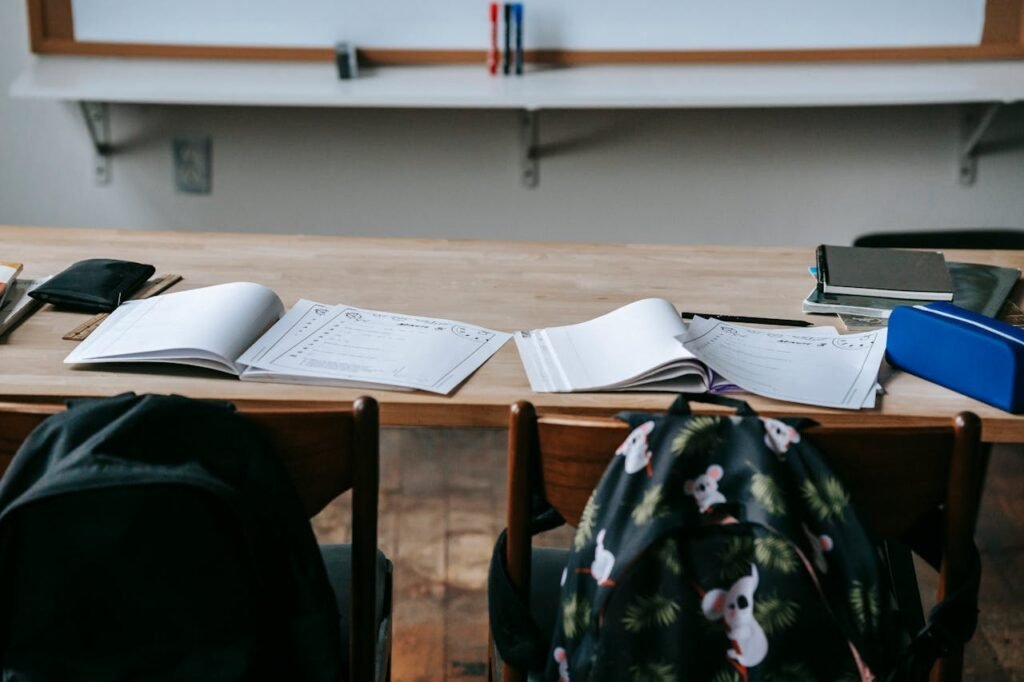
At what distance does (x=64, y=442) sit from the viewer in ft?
2.99

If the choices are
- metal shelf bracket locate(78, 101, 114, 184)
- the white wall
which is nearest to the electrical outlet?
the white wall

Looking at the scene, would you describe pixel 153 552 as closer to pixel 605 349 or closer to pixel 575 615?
pixel 575 615

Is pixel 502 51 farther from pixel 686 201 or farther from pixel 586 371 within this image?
pixel 586 371

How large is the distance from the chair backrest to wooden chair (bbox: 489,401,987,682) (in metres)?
1.41

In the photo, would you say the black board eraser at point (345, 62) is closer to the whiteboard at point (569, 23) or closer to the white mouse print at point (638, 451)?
the whiteboard at point (569, 23)

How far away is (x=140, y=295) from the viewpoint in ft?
4.90

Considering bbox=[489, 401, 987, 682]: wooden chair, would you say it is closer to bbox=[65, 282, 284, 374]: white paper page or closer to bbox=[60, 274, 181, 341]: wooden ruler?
bbox=[65, 282, 284, 374]: white paper page

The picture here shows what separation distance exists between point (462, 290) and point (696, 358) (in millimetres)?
465

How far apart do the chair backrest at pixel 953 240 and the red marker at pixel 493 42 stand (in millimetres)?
1067

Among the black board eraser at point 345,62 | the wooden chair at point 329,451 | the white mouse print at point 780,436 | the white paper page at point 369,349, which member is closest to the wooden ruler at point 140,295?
the white paper page at point 369,349

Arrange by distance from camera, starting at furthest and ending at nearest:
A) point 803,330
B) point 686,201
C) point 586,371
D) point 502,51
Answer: point 686,201
point 502,51
point 803,330
point 586,371

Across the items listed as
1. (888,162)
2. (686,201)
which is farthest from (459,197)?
(888,162)

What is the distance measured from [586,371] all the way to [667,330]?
12 cm

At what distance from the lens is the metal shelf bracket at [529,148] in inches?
117
